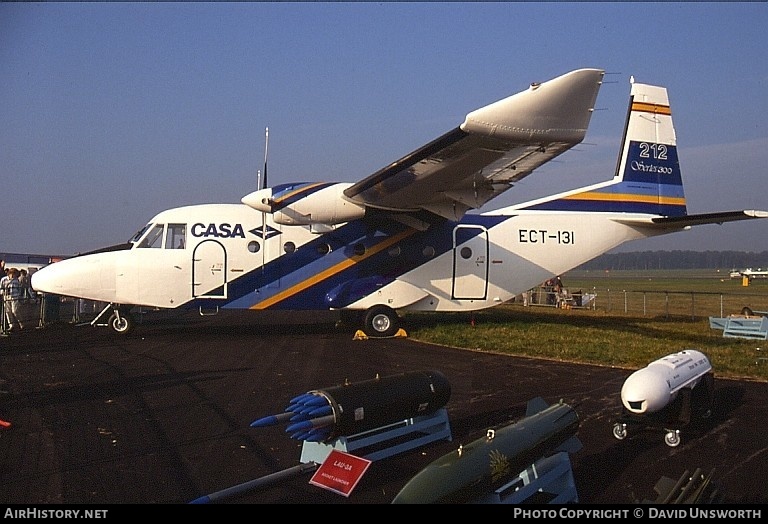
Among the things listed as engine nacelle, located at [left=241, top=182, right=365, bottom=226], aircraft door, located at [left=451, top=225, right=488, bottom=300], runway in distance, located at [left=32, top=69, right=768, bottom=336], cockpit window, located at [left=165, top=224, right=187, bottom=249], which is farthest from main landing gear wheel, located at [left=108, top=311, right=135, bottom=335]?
aircraft door, located at [left=451, top=225, right=488, bottom=300]

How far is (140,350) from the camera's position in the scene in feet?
39.7

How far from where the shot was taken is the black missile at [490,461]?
12.9ft

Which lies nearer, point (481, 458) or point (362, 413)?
point (481, 458)

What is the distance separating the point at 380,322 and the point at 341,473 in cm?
1018

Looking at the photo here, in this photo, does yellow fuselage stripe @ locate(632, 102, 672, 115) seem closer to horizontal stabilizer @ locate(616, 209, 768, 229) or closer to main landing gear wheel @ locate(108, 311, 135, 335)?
horizontal stabilizer @ locate(616, 209, 768, 229)

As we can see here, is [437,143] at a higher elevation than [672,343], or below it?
higher

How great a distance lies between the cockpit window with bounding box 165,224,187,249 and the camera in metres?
14.1

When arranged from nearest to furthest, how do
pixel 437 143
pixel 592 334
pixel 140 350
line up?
1. pixel 437 143
2. pixel 140 350
3. pixel 592 334

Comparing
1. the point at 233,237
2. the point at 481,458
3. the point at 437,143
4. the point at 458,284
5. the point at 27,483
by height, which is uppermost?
the point at 437,143

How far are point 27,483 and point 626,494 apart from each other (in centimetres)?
475

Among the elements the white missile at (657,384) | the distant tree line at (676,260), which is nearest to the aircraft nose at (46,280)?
the white missile at (657,384)
